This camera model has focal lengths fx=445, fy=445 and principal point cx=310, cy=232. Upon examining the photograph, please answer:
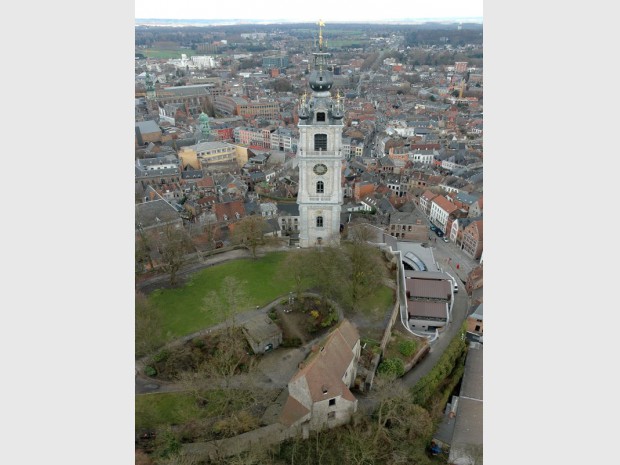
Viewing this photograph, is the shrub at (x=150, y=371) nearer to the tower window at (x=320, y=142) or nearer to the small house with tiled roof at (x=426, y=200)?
the tower window at (x=320, y=142)

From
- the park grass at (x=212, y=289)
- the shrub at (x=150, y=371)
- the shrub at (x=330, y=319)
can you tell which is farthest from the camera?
the park grass at (x=212, y=289)

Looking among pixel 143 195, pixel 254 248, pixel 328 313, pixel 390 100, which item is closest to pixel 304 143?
pixel 254 248

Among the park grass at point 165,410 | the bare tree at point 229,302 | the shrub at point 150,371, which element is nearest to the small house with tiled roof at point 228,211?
the bare tree at point 229,302

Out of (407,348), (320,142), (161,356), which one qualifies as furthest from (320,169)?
(161,356)

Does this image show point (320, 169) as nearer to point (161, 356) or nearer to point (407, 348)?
point (407, 348)

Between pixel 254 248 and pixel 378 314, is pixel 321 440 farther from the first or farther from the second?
pixel 254 248

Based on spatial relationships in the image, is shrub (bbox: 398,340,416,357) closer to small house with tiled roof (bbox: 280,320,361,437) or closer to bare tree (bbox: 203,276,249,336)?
small house with tiled roof (bbox: 280,320,361,437)
